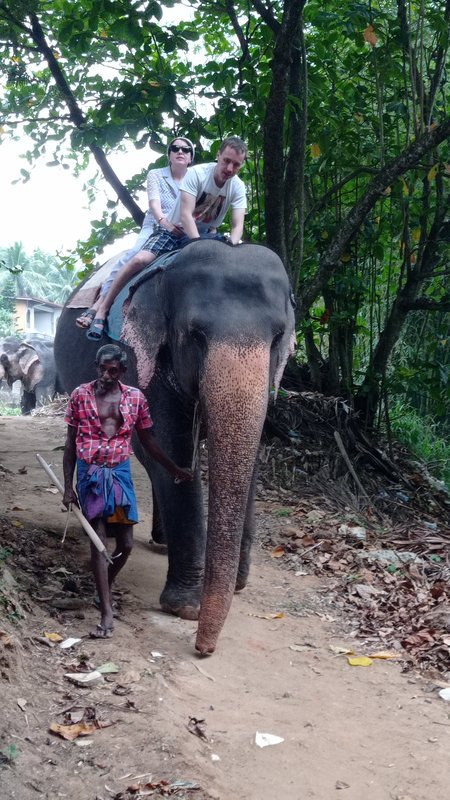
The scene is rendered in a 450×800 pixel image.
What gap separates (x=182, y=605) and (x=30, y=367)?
16573 mm

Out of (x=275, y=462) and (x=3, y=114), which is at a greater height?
(x=3, y=114)

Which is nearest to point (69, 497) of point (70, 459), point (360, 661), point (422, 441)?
point (70, 459)

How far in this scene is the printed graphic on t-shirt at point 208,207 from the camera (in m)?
5.57

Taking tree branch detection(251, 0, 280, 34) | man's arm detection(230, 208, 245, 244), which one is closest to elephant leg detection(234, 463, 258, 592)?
man's arm detection(230, 208, 245, 244)

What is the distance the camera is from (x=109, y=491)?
475 centimetres

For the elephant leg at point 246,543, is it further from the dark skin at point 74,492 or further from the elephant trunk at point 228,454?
the elephant trunk at point 228,454

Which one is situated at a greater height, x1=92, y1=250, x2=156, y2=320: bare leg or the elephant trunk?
x1=92, y1=250, x2=156, y2=320: bare leg

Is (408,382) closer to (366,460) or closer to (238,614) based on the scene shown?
(366,460)

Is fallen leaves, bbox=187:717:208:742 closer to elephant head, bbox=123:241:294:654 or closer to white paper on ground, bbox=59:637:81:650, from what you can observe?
elephant head, bbox=123:241:294:654

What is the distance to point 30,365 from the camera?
69.1 feet

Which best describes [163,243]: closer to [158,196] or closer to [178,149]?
[158,196]

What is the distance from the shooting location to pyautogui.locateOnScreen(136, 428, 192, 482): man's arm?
498 cm

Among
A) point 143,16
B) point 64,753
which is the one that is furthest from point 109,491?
point 143,16

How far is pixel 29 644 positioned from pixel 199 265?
2148 mm
